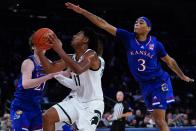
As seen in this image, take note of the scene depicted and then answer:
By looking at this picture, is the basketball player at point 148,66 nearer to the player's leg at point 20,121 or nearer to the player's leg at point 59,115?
the player's leg at point 59,115

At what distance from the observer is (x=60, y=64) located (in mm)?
6738

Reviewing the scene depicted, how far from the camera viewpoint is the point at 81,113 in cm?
662

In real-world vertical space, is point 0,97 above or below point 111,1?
below

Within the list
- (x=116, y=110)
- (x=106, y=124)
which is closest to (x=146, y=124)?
(x=106, y=124)

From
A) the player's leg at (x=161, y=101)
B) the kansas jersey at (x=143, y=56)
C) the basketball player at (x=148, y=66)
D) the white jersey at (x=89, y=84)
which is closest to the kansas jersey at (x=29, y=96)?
the white jersey at (x=89, y=84)

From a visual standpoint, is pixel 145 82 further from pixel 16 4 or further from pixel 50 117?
pixel 16 4

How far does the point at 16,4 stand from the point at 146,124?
647cm

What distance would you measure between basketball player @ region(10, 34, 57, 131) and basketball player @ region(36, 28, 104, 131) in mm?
144

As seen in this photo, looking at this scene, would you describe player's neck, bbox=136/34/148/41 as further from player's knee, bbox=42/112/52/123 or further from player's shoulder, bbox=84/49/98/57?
player's knee, bbox=42/112/52/123

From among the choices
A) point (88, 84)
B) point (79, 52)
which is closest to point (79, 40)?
point (79, 52)

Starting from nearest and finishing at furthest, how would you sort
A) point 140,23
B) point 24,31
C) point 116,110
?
point 140,23 → point 116,110 → point 24,31

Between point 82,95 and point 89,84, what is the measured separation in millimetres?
198

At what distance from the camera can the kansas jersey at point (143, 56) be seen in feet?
25.8

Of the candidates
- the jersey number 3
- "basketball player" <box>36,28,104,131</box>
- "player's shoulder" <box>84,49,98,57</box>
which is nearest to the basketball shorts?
the jersey number 3
